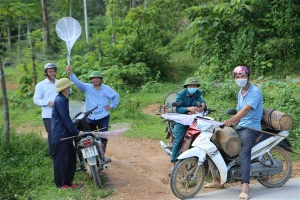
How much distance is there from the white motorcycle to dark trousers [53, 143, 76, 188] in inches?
63.3

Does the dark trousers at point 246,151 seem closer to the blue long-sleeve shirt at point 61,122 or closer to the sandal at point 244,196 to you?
the sandal at point 244,196

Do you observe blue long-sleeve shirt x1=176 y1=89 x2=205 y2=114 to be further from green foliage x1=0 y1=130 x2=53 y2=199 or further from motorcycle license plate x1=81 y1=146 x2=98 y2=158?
green foliage x1=0 y1=130 x2=53 y2=199

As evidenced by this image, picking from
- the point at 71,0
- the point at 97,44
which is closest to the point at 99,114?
the point at 97,44

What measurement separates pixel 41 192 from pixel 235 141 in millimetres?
2761

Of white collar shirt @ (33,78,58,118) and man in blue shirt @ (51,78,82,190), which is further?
white collar shirt @ (33,78,58,118)

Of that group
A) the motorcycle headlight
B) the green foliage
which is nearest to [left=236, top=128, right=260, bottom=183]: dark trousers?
the motorcycle headlight

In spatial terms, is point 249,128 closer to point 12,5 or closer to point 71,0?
point 12,5

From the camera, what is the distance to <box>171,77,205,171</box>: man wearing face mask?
5.82 metres

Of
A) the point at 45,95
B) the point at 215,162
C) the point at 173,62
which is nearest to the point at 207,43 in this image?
the point at 173,62


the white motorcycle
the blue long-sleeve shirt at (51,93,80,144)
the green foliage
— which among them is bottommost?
the green foliage

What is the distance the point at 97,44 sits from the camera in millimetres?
15344

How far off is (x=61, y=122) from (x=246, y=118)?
8.21ft

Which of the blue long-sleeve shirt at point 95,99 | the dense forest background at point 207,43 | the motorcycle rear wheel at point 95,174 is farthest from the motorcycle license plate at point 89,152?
the dense forest background at point 207,43

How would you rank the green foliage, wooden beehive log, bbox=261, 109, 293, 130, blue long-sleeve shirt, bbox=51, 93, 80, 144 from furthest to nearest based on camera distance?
the green foliage < blue long-sleeve shirt, bbox=51, 93, 80, 144 < wooden beehive log, bbox=261, 109, 293, 130
